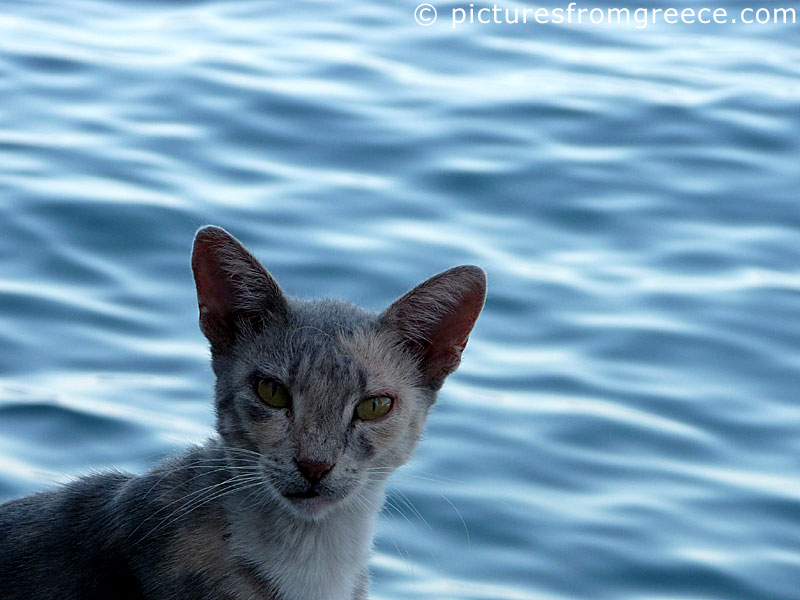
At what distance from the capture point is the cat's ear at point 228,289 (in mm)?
4078

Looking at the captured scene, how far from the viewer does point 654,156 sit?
9.13 meters

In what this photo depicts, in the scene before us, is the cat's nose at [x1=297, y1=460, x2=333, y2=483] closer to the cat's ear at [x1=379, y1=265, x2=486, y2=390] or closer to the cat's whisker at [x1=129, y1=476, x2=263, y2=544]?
the cat's whisker at [x1=129, y1=476, x2=263, y2=544]

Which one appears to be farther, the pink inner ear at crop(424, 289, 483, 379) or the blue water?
the blue water

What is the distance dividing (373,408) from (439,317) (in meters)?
0.37

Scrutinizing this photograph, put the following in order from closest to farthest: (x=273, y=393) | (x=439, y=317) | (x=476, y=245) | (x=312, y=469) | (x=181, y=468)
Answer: (x=312, y=469)
(x=273, y=393)
(x=181, y=468)
(x=439, y=317)
(x=476, y=245)

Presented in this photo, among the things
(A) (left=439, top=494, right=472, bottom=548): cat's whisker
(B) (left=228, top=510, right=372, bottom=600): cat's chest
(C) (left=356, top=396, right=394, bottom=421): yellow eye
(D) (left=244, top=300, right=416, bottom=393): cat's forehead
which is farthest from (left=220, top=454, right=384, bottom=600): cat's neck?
(A) (left=439, top=494, right=472, bottom=548): cat's whisker

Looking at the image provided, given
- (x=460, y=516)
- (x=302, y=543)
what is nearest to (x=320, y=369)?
(x=302, y=543)

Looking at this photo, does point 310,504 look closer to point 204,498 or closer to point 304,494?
point 304,494

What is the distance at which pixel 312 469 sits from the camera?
3869 mm

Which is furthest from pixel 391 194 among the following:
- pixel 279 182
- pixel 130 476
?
pixel 130 476

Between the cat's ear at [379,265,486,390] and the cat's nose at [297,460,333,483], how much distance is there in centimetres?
57

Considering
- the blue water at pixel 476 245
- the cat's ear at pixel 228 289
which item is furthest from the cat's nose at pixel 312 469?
the blue water at pixel 476 245

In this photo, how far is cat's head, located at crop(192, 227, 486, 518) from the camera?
3.94 meters

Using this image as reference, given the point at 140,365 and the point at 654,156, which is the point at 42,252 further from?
the point at 654,156
